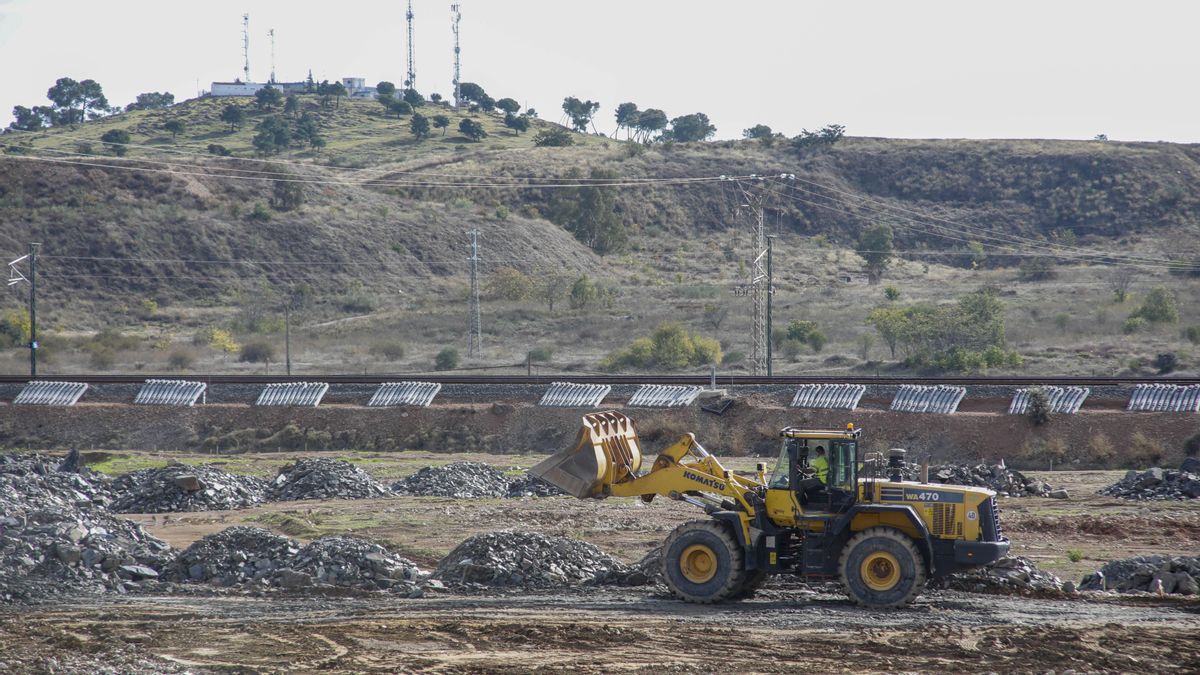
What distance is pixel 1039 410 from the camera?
120 ft

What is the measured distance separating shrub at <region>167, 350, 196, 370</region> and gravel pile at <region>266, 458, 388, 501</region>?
3284cm

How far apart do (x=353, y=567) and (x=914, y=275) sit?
74.1 m

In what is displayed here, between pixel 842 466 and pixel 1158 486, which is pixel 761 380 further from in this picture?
pixel 842 466

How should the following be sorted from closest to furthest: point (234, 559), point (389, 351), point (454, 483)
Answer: point (234, 559) < point (454, 483) < point (389, 351)

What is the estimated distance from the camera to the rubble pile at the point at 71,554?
59.2ft

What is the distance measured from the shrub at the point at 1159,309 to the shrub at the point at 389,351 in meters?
38.2

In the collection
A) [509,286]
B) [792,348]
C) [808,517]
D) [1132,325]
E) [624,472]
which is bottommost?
[792,348]

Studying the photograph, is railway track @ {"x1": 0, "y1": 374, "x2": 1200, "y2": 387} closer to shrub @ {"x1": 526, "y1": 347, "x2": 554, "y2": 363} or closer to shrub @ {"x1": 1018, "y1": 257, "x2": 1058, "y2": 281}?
shrub @ {"x1": 526, "y1": 347, "x2": 554, "y2": 363}

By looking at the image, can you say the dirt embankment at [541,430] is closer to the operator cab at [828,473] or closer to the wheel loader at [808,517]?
the wheel loader at [808,517]

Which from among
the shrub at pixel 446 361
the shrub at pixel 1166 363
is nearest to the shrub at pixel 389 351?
the shrub at pixel 446 361

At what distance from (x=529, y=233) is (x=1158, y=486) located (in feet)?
220

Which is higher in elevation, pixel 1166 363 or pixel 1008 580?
pixel 1008 580

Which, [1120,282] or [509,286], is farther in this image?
[509,286]

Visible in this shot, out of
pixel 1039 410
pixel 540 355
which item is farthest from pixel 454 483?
pixel 540 355
